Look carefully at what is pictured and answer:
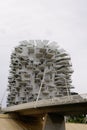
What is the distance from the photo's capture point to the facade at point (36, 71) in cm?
→ 13800

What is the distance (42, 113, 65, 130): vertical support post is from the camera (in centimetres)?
4458

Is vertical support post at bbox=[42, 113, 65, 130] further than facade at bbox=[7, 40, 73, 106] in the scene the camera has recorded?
No

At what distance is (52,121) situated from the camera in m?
45.2

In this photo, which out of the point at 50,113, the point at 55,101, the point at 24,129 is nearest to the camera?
the point at 55,101

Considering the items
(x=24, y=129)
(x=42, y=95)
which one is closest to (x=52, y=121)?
(x=24, y=129)

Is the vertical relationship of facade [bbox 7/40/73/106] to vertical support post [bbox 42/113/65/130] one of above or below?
above

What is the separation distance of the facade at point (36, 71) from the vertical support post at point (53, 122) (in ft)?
296

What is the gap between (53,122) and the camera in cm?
4534

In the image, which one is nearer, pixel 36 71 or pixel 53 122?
pixel 53 122

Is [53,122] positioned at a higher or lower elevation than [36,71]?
lower

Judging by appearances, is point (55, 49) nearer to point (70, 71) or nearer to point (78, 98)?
point (70, 71)

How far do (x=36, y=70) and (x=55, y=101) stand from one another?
10001 cm

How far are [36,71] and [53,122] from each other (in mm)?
95479

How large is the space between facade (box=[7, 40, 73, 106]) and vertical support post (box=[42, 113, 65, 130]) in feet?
296
